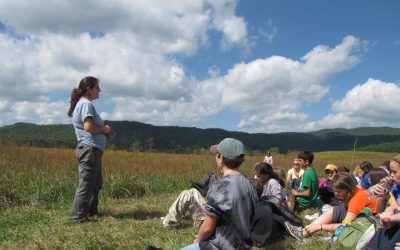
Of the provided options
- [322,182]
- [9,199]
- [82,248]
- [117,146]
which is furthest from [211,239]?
[117,146]

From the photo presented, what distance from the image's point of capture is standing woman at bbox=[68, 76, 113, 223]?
19.1 feet

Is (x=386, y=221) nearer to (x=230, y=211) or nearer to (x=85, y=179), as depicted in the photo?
(x=230, y=211)

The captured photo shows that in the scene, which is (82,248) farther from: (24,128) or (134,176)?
(24,128)

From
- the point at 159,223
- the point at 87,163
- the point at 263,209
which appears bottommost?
the point at 159,223

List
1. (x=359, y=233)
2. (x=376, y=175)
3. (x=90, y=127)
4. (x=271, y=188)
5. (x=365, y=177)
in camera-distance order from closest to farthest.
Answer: (x=359, y=233), (x=90, y=127), (x=271, y=188), (x=376, y=175), (x=365, y=177)

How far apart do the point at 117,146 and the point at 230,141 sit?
1537 cm

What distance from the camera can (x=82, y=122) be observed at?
5.92 meters

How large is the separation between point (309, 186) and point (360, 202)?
2.47 m

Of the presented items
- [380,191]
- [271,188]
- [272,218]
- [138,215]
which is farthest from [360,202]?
[138,215]

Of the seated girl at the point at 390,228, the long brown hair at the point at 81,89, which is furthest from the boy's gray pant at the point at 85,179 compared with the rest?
the seated girl at the point at 390,228

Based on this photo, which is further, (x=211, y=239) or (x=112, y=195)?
(x=112, y=195)

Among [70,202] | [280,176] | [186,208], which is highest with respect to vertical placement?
[280,176]

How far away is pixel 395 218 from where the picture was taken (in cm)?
396

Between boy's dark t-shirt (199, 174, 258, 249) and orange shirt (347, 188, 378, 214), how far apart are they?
264 cm
